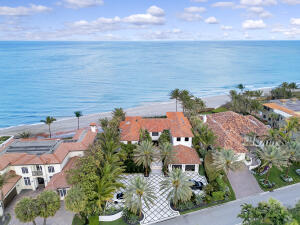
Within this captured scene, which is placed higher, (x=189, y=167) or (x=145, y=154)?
(x=145, y=154)

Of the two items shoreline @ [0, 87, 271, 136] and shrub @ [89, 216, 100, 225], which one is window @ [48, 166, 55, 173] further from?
shoreline @ [0, 87, 271, 136]

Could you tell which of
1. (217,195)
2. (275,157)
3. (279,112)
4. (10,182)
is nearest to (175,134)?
(217,195)

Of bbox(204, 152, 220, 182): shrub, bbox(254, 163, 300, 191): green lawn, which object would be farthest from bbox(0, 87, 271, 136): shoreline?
bbox(254, 163, 300, 191): green lawn

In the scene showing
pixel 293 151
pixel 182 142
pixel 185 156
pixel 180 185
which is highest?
pixel 293 151

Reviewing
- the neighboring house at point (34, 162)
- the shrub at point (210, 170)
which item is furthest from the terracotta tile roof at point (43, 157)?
the shrub at point (210, 170)

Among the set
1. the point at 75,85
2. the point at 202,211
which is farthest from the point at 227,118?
the point at 75,85

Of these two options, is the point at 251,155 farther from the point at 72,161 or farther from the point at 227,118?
the point at 72,161

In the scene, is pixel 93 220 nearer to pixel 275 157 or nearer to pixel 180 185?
pixel 180 185
